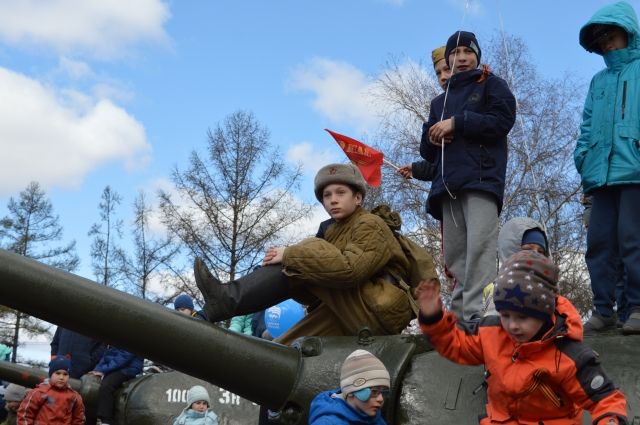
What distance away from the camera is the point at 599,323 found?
4559 millimetres

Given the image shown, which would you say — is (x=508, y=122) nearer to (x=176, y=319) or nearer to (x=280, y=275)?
(x=280, y=275)

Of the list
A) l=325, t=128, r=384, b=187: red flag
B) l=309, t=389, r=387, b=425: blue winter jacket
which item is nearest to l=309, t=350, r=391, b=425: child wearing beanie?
l=309, t=389, r=387, b=425: blue winter jacket

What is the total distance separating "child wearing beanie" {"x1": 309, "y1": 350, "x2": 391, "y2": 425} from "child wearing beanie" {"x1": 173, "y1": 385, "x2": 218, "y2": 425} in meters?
1.75

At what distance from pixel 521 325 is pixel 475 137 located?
6.88 ft

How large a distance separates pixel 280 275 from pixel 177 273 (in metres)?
18.9

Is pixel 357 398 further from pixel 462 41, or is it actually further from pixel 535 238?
pixel 462 41

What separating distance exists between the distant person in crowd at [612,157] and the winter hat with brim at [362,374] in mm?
1208

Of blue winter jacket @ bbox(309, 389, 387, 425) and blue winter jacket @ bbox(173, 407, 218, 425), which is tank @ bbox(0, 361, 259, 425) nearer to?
blue winter jacket @ bbox(173, 407, 218, 425)

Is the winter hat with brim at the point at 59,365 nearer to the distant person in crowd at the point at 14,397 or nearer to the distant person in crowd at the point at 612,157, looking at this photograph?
the distant person in crowd at the point at 14,397

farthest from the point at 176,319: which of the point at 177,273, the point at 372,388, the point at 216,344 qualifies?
the point at 177,273

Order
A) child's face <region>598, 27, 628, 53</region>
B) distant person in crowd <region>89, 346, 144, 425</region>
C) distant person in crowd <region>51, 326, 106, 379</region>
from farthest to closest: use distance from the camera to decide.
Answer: distant person in crowd <region>51, 326, 106, 379</region> → distant person in crowd <region>89, 346, 144, 425</region> → child's face <region>598, 27, 628, 53</region>

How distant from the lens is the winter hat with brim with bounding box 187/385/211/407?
227 inches

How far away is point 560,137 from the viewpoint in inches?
882

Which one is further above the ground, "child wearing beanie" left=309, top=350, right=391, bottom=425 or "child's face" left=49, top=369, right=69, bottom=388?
"child's face" left=49, top=369, right=69, bottom=388
